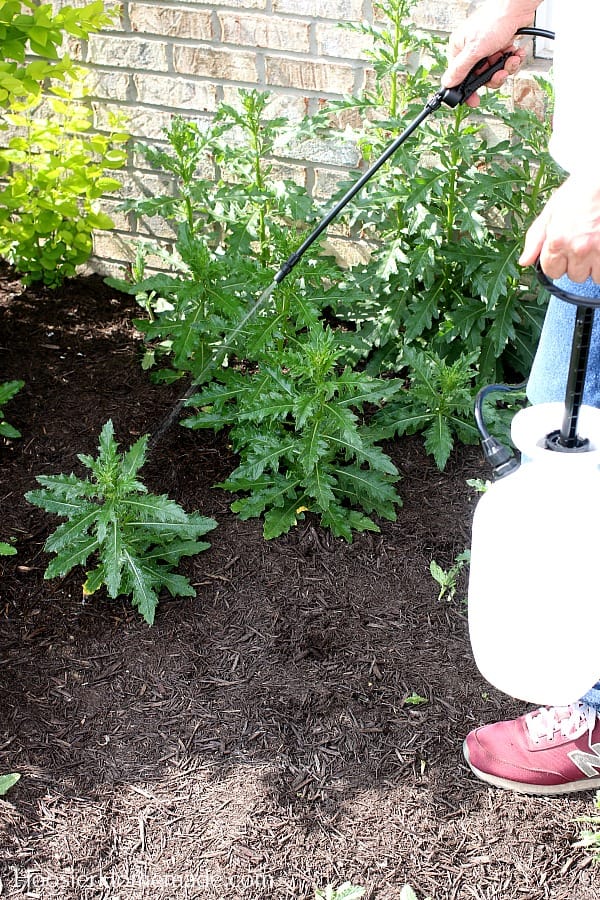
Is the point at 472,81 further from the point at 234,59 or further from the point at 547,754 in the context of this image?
the point at 234,59

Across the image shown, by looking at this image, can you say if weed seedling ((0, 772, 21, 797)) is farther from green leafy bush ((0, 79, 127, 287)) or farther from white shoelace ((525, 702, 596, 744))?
green leafy bush ((0, 79, 127, 287))

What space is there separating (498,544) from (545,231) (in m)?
0.55

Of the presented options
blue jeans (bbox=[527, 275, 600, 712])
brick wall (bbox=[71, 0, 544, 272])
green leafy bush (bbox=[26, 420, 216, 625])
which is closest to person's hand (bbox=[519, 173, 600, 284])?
blue jeans (bbox=[527, 275, 600, 712])

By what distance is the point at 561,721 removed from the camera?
2.24 metres

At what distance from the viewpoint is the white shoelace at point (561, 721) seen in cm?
222

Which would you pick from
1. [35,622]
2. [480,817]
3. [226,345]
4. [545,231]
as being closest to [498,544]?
[545,231]

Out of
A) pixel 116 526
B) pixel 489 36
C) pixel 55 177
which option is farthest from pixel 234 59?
pixel 116 526

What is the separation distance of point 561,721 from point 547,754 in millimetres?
89

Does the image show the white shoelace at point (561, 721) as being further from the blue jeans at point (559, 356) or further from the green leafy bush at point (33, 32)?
the green leafy bush at point (33, 32)

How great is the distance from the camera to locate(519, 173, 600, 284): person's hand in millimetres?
1372

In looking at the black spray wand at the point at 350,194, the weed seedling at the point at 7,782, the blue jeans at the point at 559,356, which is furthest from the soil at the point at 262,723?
the blue jeans at the point at 559,356

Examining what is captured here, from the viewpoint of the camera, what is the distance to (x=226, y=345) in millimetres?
3277

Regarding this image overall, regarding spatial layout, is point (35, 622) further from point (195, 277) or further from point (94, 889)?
point (195, 277)

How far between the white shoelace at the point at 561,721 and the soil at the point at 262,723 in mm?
A: 167
